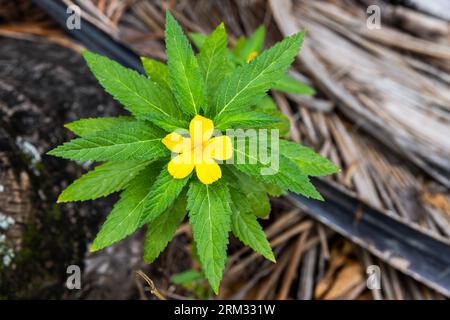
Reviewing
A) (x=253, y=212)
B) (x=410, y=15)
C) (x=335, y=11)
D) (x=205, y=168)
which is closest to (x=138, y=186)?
(x=205, y=168)

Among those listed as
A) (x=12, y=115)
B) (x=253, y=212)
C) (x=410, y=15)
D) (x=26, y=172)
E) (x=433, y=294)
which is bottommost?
(x=433, y=294)

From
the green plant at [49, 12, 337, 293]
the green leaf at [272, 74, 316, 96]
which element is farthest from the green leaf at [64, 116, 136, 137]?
the green leaf at [272, 74, 316, 96]

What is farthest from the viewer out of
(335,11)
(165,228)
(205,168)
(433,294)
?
(335,11)

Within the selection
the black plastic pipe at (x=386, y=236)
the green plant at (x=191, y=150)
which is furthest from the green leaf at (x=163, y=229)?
the black plastic pipe at (x=386, y=236)

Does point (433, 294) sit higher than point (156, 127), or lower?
lower

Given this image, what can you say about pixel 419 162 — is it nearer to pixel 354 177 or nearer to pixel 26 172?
pixel 354 177

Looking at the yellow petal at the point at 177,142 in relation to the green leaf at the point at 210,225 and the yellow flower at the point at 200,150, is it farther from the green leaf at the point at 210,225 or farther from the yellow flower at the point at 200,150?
the green leaf at the point at 210,225

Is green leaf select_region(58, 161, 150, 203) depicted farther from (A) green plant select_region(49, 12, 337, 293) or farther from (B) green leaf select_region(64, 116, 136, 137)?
(B) green leaf select_region(64, 116, 136, 137)
